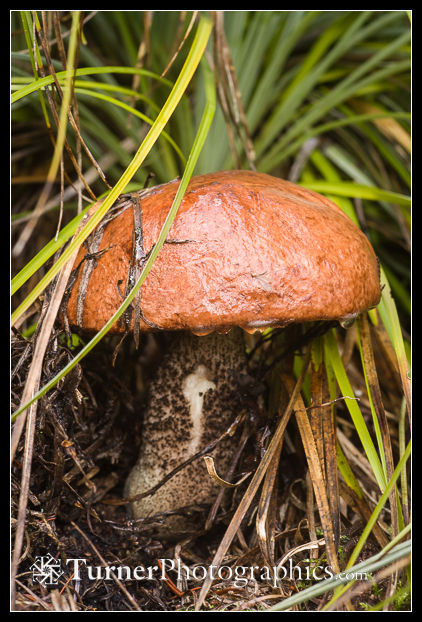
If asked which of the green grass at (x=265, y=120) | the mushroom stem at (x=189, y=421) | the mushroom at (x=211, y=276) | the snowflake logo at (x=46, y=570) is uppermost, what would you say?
the green grass at (x=265, y=120)

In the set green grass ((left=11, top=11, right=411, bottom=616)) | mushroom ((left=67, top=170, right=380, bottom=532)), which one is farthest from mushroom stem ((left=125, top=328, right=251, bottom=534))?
green grass ((left=11, top=11, right=411, bottom=616))

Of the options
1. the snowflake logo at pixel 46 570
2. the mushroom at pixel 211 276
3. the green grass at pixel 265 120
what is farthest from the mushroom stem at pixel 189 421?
the green grass at pixel 265 120

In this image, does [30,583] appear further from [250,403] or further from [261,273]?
[261,273]

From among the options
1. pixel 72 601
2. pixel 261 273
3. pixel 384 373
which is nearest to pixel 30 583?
pixel 72 601

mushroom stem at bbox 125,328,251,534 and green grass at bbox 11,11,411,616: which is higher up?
green grass at bbox 11,11,411,616

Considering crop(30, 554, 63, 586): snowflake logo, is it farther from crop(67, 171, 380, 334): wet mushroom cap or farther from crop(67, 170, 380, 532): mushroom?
crop(67, 171, 380, 334): wet mushroom cap

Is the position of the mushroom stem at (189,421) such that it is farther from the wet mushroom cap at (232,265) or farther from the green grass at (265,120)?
the green grass at (265,120)

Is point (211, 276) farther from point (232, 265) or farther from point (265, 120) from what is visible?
point (265, 120)
